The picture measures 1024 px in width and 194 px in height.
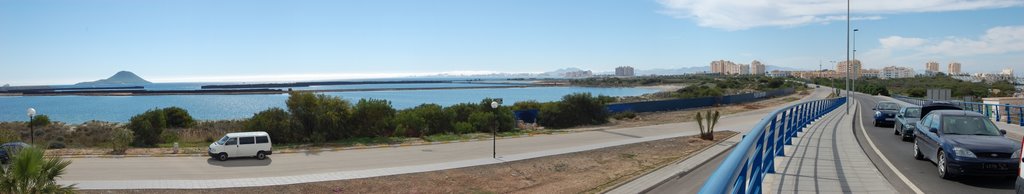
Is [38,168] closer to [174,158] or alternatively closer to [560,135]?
[174,158]

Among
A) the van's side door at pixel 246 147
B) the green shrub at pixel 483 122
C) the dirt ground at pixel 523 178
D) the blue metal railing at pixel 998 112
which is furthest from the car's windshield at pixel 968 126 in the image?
the green shrub at pixel 483 122

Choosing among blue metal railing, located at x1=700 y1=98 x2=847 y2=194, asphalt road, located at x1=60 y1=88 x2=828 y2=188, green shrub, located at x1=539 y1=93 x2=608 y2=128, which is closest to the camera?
blue metal railing, located at x1=700 y1=98 x2=847 y2=194

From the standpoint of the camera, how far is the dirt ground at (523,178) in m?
17.4

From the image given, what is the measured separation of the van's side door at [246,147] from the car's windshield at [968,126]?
21601 millimetres

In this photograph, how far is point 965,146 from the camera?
905 cm

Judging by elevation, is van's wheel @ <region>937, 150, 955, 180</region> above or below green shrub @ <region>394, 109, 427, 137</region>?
above

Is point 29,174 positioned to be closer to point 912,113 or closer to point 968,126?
point 968,126

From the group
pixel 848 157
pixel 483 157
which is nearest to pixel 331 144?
pixel 483 157

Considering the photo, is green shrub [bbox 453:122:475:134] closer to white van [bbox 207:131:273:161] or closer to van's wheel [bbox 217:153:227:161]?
white van [bbox 207:131:273:161]

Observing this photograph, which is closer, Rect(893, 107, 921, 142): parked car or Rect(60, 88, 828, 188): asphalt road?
Rect(893, 107, 921, 142): parked car

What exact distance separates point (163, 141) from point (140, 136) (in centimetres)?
131

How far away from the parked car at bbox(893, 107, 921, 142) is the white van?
20.9 meters

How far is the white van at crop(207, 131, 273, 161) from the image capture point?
23750mm

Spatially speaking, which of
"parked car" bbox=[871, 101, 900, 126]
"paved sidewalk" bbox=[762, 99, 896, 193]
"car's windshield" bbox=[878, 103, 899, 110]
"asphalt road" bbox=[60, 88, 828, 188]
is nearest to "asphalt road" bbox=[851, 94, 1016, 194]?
"paved sidewalk" bbox=[762, 99, 896, 193]
